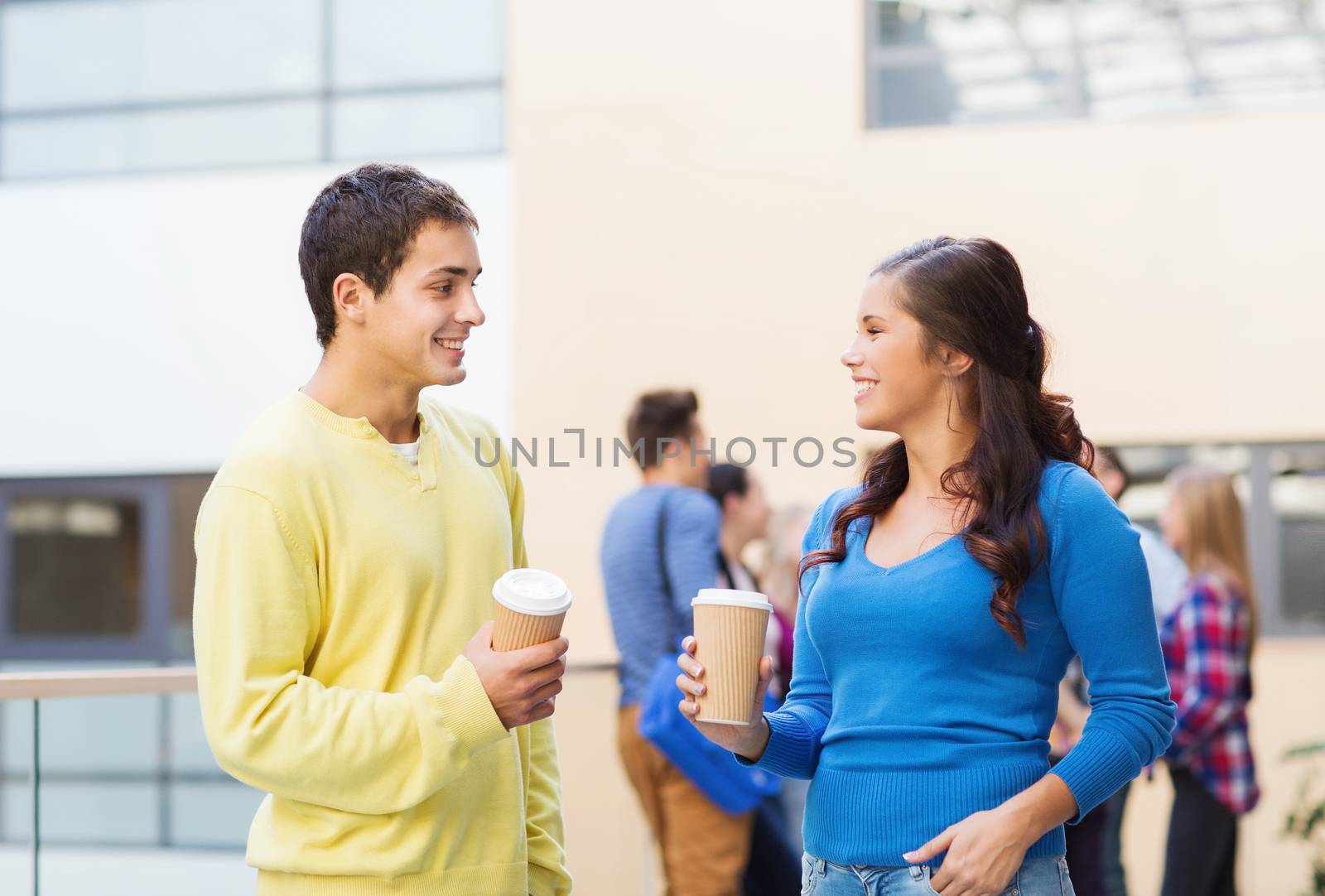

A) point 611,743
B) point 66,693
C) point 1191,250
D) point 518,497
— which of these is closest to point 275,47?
point 1191,250

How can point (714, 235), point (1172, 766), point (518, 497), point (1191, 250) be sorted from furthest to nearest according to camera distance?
point (714, 235), point (1191, 250), point (1172, 766), point (518, 497)

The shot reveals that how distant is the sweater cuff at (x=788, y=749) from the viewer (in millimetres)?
1734

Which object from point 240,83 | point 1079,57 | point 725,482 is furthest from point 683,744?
point 240,83

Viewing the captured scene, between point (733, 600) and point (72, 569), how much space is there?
797 centimetres

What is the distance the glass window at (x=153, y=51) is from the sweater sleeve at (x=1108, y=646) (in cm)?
744

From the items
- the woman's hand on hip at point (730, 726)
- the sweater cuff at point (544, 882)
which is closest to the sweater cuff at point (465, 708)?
the woman's hand on hip at point (730, 726)

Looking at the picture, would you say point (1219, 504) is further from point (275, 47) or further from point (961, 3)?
point (275, 47)

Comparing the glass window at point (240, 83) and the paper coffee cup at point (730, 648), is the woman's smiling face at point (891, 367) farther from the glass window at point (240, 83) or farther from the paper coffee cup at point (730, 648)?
the glass window at point (240, 83)

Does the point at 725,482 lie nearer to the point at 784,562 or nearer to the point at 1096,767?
the point at 784,562

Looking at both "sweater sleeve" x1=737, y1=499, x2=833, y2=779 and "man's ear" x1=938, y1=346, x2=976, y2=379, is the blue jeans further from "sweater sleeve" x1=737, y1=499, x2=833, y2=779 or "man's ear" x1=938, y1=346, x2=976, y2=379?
"man's ear" x1=938, y1=346, x2=976, y2=379

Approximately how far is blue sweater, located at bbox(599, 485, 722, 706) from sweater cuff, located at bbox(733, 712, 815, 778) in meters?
1.79

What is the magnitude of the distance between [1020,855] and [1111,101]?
625cm

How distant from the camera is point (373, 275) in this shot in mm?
1712

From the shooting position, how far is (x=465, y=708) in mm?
1517
